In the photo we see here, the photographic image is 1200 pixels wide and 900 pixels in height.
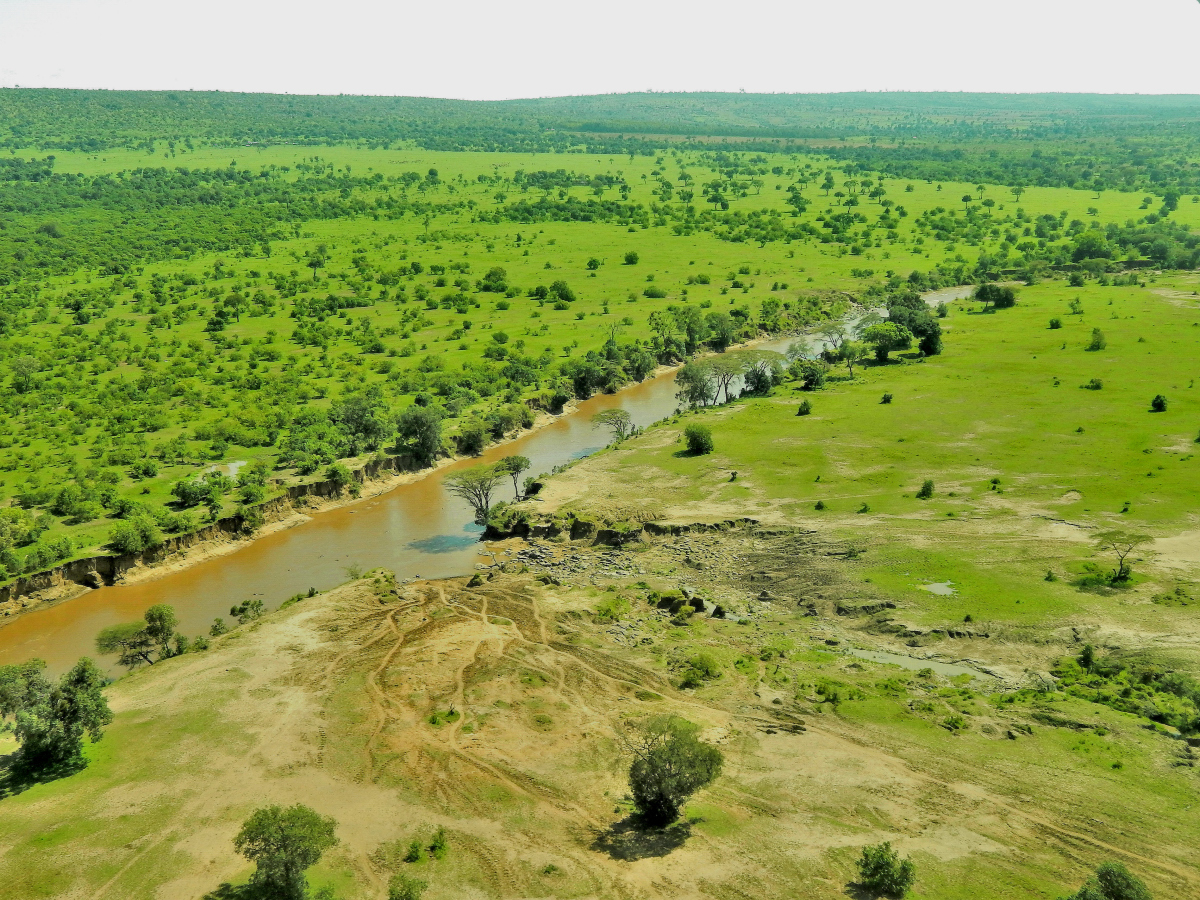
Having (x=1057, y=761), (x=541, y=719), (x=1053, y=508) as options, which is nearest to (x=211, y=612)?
(x=541, y=719)

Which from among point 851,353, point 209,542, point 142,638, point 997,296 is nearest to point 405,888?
point 142,638

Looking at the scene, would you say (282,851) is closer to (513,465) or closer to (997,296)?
(513,465)

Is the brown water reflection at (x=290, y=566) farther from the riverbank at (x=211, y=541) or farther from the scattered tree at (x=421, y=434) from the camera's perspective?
the scattered tree at (x=421, y=434)

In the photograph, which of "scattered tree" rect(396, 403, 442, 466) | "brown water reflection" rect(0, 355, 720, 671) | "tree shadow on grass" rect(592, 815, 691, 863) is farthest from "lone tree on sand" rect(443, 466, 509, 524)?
"tree shadow on grass" rect(592, 815, 691, 863)

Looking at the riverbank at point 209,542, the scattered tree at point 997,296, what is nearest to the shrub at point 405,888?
the riverbank at point 209,542

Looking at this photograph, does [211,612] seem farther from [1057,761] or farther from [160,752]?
[1057,761]

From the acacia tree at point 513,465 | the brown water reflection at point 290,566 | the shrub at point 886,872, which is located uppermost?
the shrub at point 886,872
